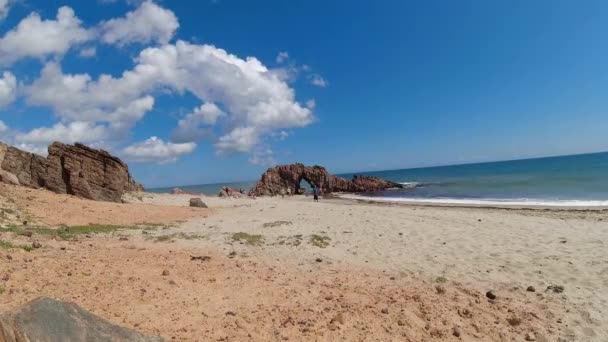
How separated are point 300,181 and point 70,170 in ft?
138

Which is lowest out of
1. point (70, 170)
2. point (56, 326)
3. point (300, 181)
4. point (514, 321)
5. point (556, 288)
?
point (514, 321)

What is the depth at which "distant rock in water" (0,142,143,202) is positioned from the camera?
23.1 m

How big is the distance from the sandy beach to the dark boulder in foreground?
1799 mm

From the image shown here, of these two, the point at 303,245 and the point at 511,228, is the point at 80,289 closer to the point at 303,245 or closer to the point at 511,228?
the point at 303,245

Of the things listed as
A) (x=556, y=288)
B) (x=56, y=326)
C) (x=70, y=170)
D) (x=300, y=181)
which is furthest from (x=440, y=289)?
(x=300, y=181)

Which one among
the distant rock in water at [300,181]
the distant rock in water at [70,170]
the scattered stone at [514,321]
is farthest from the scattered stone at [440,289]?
the distant rock in water at [300,181]

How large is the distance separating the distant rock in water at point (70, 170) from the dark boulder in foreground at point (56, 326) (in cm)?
2174

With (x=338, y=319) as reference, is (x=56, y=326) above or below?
above

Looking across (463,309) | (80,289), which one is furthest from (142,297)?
(463,309)

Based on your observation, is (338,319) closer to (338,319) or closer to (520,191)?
(338,319)

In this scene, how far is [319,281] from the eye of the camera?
9531mm

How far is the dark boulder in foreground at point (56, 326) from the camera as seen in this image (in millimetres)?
3984

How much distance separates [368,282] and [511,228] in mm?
10872

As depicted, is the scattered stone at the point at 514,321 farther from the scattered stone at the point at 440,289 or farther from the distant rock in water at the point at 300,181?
the distant rock in water at the point at 300,181
